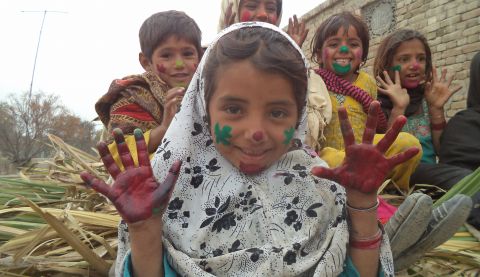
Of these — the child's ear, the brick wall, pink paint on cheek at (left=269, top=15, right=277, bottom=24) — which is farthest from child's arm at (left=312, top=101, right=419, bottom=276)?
the brick wall

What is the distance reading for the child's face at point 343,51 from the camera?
276 centimetres

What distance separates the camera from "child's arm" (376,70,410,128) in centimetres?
278

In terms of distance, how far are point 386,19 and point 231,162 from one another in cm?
998

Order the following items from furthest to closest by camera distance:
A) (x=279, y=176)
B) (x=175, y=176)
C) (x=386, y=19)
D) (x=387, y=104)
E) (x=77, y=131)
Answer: (x=77, y=131) → (x=386, y=19) → (x=387, y=104) → (x=279, y=176) → (x=175, y=176)

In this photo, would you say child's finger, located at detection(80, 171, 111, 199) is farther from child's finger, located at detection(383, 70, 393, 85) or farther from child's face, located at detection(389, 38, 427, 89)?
child's face, located at detection(389, 38, 427, 89)

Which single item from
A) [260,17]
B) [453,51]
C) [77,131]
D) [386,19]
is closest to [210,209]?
[260,17]

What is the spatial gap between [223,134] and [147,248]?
0.41 metres

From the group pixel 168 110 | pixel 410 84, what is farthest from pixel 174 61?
pixel 410 84

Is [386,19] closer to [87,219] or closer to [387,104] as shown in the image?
[387,104]

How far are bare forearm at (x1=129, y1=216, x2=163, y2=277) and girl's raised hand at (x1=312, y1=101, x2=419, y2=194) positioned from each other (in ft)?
1.59

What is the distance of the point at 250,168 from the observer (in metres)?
1.33

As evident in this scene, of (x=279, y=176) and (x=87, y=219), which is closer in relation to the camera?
(x=279, y=176)

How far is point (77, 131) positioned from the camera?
29.8 m

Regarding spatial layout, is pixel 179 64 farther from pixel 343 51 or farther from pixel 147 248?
pixel 147 248
